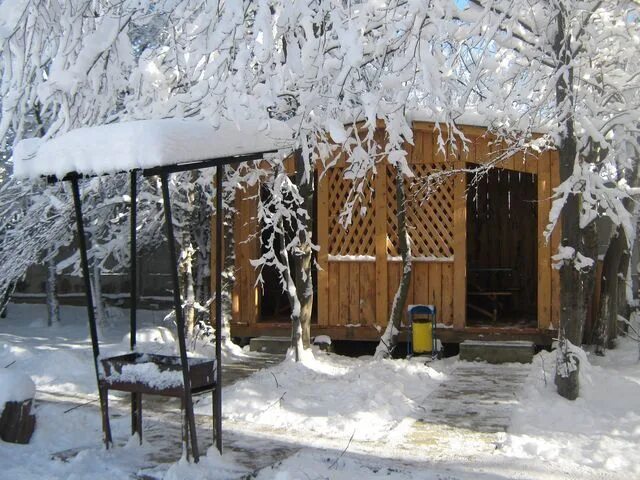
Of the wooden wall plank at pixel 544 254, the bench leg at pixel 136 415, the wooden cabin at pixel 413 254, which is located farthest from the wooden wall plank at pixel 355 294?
the bench leg at pixel 136 415

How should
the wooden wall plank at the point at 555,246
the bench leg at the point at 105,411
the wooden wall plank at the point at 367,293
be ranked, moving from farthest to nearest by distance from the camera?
the wooden wall plank at the point at 367,293 < the wooden wall plank at the point at 555,246 < the bench leg at the point at 105,411

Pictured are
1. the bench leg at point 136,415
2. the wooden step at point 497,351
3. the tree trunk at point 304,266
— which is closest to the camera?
the bench leg at point 136,415

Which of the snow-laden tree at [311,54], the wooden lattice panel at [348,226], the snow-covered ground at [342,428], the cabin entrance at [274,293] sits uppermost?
the snow-laden tree at [311,54]

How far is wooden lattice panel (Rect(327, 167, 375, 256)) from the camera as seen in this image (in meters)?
10.4

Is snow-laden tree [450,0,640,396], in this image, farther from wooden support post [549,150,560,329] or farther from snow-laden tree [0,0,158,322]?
snow-laden tree [0,0,158,322]

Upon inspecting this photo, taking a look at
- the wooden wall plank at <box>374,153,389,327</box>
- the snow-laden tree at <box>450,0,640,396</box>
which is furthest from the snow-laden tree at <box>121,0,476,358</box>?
the wooden wall plank at <box>374,153,389,327</box>

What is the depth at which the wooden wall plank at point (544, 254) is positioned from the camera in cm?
955

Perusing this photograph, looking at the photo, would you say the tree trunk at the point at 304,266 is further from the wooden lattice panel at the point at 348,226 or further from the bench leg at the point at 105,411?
the bench leg at the point at 105,411

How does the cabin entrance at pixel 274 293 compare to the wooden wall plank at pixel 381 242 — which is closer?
the wooden wall plank at pixel 381 242

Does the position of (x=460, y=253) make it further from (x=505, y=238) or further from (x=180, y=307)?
(x=180, y=307)

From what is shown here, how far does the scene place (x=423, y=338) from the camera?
31.3ft

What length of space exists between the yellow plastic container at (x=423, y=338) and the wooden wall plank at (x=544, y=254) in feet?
4.92

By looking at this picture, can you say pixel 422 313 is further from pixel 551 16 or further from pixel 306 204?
pixel 551 16

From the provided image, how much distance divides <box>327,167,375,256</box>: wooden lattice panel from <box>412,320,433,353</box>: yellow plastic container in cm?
141
